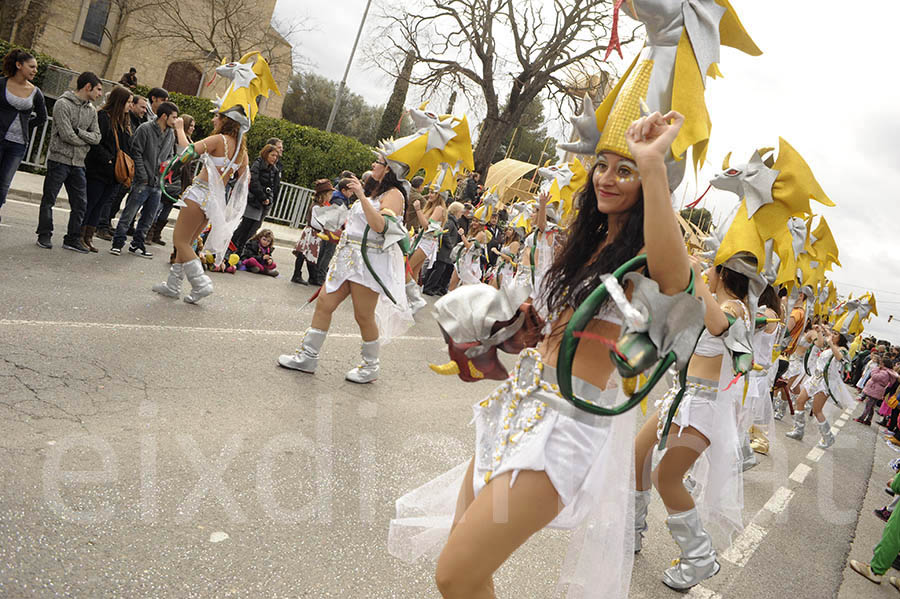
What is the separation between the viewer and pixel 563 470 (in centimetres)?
211

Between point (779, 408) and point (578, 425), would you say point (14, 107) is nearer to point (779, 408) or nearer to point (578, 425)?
point (578, 425)

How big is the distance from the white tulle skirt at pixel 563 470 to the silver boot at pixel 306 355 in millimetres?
3356

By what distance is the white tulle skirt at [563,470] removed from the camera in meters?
2.12

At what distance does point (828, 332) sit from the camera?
1150 cm

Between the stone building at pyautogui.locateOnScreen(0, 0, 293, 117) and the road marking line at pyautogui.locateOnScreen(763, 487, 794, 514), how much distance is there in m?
24.7

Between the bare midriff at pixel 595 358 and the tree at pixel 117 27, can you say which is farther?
the tree at pixel 117 27

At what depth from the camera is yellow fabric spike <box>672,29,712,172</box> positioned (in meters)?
2.24

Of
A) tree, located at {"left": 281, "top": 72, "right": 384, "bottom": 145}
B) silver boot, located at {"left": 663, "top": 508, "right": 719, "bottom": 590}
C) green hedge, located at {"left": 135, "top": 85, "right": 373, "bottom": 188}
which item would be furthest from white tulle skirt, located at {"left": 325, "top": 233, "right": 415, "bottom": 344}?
→ tree, located at {"left": 281, "top": 72, "right": 384, "bottom": 145}

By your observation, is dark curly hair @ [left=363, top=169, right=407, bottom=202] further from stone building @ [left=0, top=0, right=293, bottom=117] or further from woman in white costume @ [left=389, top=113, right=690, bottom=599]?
stone building @ [left=0, top=0, right=293, bottom=117]

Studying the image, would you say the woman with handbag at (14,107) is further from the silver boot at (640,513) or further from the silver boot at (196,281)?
the silver boot at (640,513)

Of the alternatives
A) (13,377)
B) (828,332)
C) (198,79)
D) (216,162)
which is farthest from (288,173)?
(198,79)

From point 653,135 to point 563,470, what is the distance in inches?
40.5

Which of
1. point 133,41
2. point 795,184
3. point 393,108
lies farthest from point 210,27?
point 795,184

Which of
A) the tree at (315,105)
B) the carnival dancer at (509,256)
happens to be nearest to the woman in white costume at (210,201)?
the carnival dancer at (509,256)
